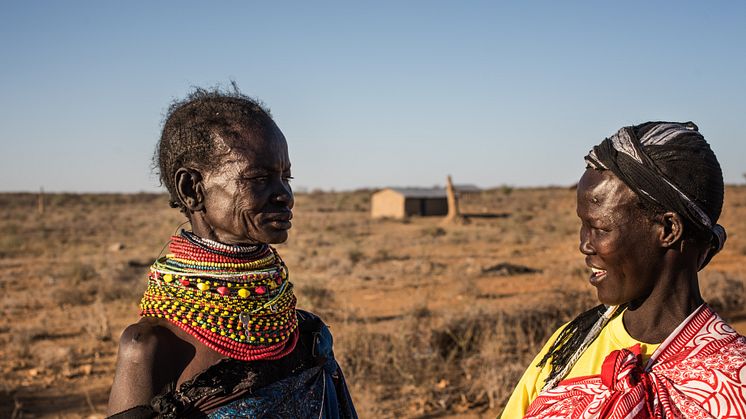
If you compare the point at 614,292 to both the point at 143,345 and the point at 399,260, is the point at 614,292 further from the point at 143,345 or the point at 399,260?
the point at 399,260

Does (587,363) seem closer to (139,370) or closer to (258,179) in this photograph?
(258,179)

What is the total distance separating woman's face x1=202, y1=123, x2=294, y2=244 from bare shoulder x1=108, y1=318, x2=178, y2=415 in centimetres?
37

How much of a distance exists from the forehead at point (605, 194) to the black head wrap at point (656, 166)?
30 millimetres

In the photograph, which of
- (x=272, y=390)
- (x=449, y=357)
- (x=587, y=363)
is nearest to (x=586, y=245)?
(x=587, y=363)

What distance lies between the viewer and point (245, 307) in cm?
186

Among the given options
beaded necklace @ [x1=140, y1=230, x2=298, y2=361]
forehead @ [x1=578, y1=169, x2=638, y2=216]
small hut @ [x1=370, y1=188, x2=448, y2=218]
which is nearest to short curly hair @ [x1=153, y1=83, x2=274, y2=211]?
beaded necklace @ [x1=140, y1=230, x2=298, y2=361]

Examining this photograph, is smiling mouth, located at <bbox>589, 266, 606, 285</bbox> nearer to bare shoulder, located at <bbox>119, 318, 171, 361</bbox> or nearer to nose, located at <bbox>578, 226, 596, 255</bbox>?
nose, located at <bbox>578, 226, 596, 255</bbox>

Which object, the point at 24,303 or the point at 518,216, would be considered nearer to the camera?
the point at 24,303

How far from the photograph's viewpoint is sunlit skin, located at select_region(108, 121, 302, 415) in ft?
5.74

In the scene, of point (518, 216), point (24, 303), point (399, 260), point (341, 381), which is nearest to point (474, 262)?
point (399, 260)

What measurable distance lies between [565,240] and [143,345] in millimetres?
21150

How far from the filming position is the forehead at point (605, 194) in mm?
1803

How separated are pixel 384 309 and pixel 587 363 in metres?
8.40

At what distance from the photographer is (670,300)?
186 centimetres
